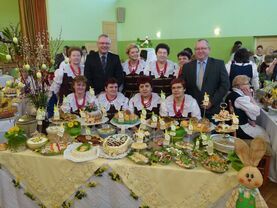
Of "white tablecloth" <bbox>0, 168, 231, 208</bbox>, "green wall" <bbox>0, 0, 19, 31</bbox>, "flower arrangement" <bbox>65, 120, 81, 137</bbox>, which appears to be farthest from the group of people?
"green wall" <bbox>0, 0, 19, 31</bbox>

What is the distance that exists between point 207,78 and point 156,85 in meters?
0.62

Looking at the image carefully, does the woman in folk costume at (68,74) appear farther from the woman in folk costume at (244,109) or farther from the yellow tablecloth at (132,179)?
Answer: the woman in folk costume at (244,109)

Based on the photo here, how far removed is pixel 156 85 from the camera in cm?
322

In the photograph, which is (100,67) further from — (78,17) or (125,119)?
(78,17)

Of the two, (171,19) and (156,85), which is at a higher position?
(171,19)

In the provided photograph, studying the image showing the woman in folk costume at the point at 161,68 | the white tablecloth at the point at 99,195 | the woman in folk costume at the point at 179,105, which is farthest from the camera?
the woman in folk costume at the point at 161,68

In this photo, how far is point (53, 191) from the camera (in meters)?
2.04

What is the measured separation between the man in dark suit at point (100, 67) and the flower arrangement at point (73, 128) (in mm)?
1086

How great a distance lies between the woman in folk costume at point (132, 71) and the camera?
3.39 meters

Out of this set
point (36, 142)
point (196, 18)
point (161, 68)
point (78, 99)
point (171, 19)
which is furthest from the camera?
point (171, 19)

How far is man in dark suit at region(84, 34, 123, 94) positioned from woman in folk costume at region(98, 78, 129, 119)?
319 millimetres

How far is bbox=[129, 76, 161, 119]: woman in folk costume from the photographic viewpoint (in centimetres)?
289

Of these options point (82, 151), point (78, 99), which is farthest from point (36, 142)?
point (78, 99)

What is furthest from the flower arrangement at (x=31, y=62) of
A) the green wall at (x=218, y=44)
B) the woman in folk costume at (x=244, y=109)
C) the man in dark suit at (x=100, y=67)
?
the green wall at (x=218, y=44)
